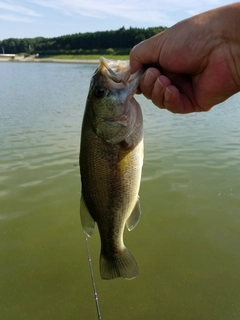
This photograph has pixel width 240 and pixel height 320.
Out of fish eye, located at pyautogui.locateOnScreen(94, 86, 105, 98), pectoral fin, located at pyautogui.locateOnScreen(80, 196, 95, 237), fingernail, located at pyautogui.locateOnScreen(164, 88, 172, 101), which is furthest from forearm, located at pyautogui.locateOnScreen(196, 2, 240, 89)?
pectoral fin, located at pyautogui.locateOnScreen(80, 196, 95, 237)

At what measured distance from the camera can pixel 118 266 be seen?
112 inches

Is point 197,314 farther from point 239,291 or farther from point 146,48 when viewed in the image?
point 146,48

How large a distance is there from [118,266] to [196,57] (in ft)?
6.12

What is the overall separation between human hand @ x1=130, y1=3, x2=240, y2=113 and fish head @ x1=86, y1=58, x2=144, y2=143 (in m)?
0.27

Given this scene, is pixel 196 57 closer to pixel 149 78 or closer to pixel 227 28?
pixel 227 28

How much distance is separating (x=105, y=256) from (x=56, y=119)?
11.6 m

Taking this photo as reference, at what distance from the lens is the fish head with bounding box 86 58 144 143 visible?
8.11 feet

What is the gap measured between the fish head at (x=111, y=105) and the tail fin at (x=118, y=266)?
1051 millimetres

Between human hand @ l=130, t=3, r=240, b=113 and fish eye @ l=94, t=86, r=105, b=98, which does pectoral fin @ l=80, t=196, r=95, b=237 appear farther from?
human hand @ l=130, t=3, r=240, b=113

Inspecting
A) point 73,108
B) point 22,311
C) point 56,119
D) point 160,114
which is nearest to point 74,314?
point 22,311

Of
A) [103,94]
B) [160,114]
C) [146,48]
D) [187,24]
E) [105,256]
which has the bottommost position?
[160,114]

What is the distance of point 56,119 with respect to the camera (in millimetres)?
13906

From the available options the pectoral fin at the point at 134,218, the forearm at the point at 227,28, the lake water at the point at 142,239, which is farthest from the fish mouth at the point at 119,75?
the lake water at the point at 142,239

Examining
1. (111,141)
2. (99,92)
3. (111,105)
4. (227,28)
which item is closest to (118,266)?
(111,141)
